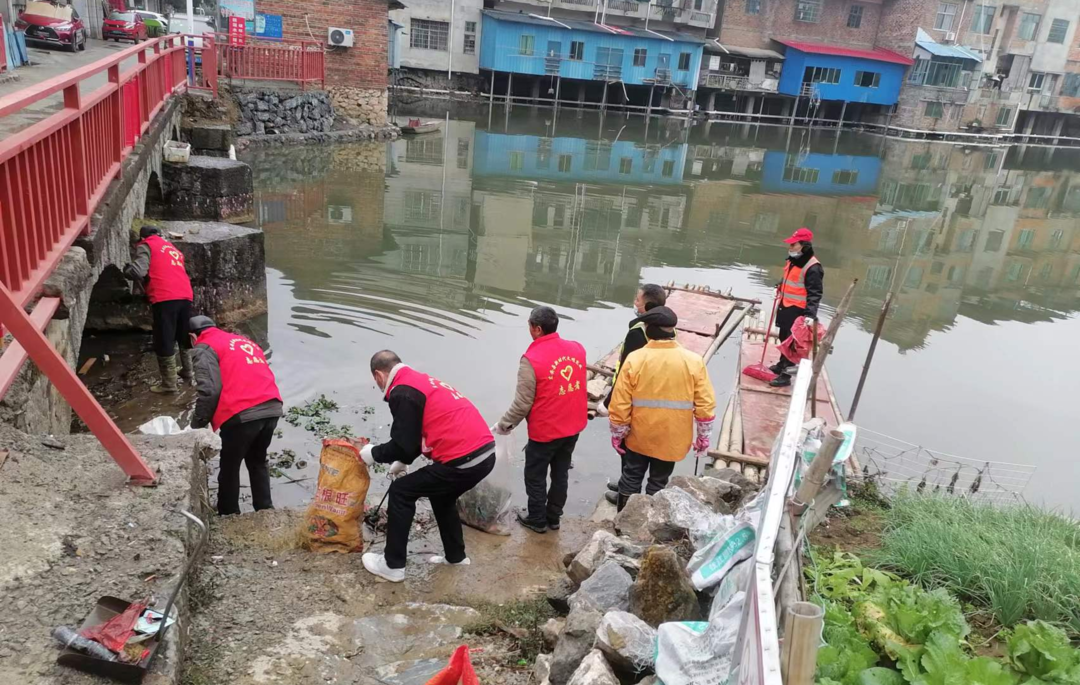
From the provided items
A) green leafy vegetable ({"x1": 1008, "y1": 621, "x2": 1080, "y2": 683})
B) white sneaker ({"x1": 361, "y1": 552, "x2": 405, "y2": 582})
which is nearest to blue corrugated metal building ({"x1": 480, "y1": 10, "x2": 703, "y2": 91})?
white sneaker ({"x1": 361, "y1": 552, "x2": 405, "y2": 582})

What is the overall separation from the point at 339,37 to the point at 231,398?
2333 cm

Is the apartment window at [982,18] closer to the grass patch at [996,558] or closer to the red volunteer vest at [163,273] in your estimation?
the grass patch at [996,558]

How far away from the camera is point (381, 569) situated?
168 inches

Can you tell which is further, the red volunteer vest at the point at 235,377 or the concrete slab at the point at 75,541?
the red volunteer vest at the point at 235,377

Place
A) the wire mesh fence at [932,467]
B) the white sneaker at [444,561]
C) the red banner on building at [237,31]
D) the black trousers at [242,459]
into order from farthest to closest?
the red banner on building at [237,31], the wire mesh fence at [932,467], the black trousers at [242,459], the white sneaker at [444,561]

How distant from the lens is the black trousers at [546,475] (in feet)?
16.5

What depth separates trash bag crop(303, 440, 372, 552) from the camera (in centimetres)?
434

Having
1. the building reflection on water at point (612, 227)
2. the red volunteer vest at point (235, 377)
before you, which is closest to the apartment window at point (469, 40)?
the building reflection on water at point (612, 227)

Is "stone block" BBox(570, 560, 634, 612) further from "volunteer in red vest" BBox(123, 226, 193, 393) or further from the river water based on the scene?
"volunteer in red vest" BBox(123, 226, 193, 393)

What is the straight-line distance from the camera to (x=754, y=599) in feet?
6.02

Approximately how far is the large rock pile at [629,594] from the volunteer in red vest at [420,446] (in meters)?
0.82

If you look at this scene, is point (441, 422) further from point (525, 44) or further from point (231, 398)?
point (525, 44)

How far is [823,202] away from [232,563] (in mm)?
21017

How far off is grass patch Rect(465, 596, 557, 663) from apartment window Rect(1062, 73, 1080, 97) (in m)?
61.2
